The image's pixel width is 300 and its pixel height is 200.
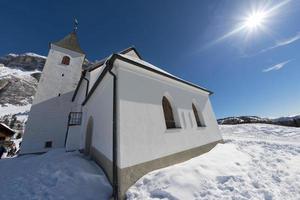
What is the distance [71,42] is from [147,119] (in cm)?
1884

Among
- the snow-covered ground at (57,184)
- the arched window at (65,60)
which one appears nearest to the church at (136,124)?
the snow-covered ground at (57,184)

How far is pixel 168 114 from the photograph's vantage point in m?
5.95

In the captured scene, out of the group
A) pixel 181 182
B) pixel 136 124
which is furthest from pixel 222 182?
pixel 136 124

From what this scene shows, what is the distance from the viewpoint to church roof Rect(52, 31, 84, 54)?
1622 cm

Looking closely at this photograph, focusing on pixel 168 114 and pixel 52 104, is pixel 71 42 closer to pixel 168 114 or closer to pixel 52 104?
pixel 52 104

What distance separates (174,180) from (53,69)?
17429 millimetres

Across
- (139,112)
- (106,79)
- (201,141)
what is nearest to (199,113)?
(201,141)

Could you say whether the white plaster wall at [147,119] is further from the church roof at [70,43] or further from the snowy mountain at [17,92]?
the snowy mountain at [17,92]

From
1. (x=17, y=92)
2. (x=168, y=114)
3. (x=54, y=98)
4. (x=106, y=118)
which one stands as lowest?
(x=106, y=118)

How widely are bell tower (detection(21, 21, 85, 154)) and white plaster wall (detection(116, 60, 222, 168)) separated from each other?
40.5 ft

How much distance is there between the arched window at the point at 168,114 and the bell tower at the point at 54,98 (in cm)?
1216

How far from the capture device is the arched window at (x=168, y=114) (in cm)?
571

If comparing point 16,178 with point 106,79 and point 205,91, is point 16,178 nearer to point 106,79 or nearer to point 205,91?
point 106,79

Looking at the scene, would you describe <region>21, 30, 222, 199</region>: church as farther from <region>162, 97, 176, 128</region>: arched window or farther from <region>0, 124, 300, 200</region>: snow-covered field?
<region>0, 124, 300, 200</region>: snow-covered field
